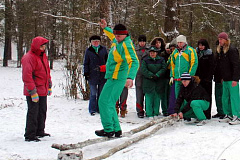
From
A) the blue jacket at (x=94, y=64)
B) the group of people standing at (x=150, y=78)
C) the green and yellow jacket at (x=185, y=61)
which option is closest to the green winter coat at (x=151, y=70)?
the group of people standing at (x=150, y=78)

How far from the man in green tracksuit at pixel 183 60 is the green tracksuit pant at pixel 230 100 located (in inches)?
33.1

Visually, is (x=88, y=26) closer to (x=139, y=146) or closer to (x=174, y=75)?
(x=174, y=75)

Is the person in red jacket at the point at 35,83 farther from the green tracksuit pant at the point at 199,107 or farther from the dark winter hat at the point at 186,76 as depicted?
the green tracksuit pant at the point at 199,107

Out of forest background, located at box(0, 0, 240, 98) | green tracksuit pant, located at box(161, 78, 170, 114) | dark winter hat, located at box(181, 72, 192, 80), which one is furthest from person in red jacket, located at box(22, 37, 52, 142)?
forest background, located at box(0, 0, 240, 98)

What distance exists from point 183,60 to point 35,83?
3542 mm

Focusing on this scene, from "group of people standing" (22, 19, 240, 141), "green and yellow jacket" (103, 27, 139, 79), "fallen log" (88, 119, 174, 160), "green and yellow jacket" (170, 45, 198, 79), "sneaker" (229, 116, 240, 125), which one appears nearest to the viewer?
"fallen log" (88, 119, 174, 160)

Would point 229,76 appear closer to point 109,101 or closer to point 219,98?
point 219,98

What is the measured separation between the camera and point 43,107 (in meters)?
6.24

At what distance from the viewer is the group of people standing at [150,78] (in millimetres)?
5500

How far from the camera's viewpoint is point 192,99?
705 cm

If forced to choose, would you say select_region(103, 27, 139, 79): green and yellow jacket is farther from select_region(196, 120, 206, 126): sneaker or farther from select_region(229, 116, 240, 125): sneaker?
select_region(229, 116, 240, 125): sneaker

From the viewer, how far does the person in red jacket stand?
5783mm

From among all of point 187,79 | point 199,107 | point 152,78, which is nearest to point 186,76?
point 187,79

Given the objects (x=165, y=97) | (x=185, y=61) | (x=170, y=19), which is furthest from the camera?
(x=170, y=19)
